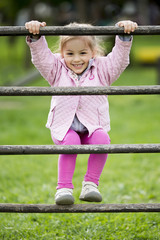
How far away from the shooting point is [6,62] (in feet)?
69.3

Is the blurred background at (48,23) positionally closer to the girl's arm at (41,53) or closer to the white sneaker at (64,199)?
the girl's arm at (41,53)

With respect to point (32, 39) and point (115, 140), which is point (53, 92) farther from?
point (115, 140)

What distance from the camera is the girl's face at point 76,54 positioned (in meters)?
2.87

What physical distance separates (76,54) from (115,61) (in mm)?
264

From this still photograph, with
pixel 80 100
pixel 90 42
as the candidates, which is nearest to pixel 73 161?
pixel 80 100

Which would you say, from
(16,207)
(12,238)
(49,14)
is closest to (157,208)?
(16,207)

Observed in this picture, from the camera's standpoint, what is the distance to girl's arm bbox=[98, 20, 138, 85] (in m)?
2.65

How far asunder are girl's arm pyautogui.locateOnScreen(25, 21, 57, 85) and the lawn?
1152 millimetres

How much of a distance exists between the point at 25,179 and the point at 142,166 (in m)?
1.45

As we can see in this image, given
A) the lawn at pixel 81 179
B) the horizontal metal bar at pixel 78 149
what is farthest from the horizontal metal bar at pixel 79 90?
the lawn at pixel 81 179

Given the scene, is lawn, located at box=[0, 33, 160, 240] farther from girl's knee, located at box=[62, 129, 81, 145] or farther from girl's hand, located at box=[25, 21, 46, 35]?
girl's hand, located at box=[25, 21, 46, 35]

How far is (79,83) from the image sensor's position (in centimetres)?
286

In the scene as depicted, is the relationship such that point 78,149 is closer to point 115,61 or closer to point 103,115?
point 103,115

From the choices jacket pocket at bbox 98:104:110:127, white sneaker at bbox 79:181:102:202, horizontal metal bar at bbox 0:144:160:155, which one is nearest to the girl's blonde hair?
jacket pocket at bbox 98:104:110:127
